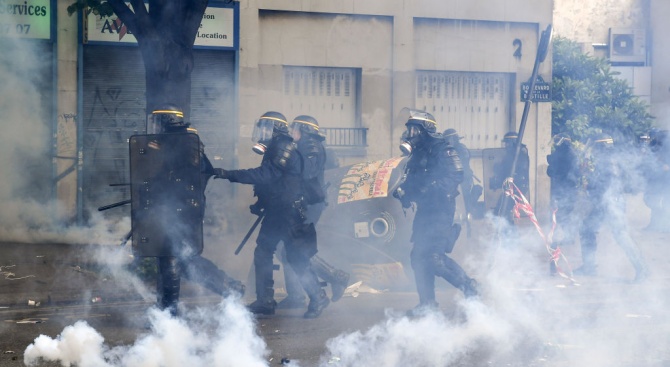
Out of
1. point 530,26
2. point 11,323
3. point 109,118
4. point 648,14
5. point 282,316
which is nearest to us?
point 11,323

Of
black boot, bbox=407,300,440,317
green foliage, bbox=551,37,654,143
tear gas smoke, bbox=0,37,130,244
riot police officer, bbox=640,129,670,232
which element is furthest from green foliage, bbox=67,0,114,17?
green foliage, bbox=551,37,654,143

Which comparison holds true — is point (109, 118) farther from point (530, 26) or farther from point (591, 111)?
point (591, 111)

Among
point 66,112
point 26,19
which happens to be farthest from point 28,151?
point 26,19

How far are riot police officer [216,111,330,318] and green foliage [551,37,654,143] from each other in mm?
9042

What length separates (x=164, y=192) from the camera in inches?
258

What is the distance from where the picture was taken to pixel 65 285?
8703 mm

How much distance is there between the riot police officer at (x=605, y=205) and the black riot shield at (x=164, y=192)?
4.67 metres

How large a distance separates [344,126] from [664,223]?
16.4ft

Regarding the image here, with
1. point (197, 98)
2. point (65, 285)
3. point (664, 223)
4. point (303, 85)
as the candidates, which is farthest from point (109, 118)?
point (664, 223)

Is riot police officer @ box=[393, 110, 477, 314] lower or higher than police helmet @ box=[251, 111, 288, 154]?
lower

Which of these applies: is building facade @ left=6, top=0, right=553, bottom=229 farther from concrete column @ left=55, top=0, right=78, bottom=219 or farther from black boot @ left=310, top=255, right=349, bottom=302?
black boot @ left=310, top=255, right=349, bottom=302

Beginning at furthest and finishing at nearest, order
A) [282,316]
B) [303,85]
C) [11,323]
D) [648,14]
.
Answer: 1. [303,85]
2. [648,14]
3. [282,316]
4. [11,323]

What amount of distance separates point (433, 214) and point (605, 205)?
3131mm

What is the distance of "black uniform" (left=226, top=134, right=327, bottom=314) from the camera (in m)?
7.36
